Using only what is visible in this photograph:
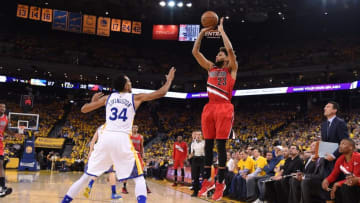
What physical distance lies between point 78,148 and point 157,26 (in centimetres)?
1260

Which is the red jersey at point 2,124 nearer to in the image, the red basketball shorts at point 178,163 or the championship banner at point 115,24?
the red basketball shorts at point 178,163

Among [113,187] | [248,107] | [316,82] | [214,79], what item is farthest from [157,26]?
[214,79]

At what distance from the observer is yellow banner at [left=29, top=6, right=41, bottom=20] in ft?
96.0

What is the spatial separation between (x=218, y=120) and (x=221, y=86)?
0.56 metres

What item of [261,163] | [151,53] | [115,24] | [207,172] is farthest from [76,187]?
[151,53]

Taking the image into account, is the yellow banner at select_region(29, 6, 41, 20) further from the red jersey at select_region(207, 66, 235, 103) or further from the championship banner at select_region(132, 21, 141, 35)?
the red jersey at select_region(207, 66, 235, 103)

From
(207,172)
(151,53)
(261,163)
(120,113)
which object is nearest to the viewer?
(120,113)

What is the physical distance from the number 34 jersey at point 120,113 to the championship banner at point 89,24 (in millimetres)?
26218

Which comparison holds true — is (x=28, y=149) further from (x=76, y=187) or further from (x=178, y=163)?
(x=76, y=187)

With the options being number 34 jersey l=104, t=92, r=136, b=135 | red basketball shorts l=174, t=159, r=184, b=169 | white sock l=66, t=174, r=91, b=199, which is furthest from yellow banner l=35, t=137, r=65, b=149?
number 34 jersey l=104, t=92, r=136, b=135

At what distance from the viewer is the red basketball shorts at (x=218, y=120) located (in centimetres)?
560

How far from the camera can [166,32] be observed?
31547 mm

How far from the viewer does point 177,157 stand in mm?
15250

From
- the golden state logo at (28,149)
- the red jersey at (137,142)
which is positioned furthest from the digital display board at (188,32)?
the red jersey at (137,142)
